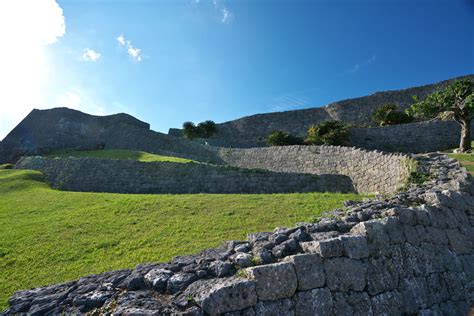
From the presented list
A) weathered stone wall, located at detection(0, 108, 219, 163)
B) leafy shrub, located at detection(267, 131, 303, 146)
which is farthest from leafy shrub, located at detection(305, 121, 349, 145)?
weathered stone wall, located at detection(0, 108, 219, 163)

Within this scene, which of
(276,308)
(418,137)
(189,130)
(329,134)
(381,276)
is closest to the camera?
(276,308)

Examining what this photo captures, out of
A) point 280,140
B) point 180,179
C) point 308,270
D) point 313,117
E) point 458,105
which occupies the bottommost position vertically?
point 308,270

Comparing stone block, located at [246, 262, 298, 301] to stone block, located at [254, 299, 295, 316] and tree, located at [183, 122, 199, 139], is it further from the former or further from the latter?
tree, located at [183, 122, 199, 139]

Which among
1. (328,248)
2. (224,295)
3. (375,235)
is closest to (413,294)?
(375,235)

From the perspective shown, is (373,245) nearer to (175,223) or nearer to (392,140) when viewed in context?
(175,223)

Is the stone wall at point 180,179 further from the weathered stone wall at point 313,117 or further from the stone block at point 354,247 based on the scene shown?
the weathered stone wall at point 313,117

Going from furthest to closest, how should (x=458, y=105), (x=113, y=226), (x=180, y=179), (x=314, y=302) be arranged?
(x=458, y=105) < (x=180, y=179) < (x=113, y=226) < (x=314, y=302)

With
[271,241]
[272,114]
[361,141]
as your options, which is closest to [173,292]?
[271,241]

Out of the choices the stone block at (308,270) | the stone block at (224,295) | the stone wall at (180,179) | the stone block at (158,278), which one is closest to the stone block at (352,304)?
the stone block at (308,270)

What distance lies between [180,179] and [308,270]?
45.1 feet

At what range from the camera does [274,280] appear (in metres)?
3.55

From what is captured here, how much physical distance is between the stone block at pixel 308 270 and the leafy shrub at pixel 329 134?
2565 cm

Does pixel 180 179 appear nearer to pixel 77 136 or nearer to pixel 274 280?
pixel 274 280

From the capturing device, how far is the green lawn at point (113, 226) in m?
6.77
